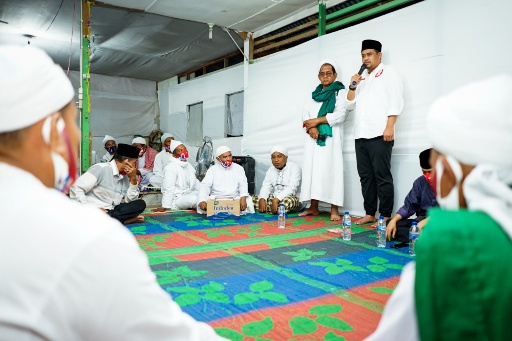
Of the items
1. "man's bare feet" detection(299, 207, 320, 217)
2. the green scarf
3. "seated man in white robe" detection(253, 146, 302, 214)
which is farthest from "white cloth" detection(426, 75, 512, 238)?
"seated man in white robe" detection(253, 146, 302, 214)

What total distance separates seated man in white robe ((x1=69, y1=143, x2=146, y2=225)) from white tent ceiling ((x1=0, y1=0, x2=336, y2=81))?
2.25 m

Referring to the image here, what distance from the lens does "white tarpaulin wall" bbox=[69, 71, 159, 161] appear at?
9.30 m

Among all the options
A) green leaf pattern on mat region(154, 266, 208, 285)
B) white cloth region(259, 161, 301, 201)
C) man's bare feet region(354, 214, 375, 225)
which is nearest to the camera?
green leaf pattern on mat region(154, 266, 208, 285)

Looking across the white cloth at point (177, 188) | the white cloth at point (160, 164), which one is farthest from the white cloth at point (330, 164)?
the white cloth at point (160, 164)

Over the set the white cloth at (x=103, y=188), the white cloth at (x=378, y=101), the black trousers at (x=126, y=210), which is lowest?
the black trousers at (x=126, y=210)

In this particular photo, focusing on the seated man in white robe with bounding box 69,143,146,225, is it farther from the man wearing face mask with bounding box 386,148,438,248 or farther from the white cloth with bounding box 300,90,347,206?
the man wearing face mask with bounding box 386,148,438,248

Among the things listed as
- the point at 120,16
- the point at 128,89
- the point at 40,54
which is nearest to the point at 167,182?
the point at 120,16

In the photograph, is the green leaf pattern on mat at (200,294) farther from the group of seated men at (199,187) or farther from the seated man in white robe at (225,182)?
the seated man in white robe at (225,182)

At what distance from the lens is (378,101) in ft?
12.6

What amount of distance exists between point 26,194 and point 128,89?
31.9 feet

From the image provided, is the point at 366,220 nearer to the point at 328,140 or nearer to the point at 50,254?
the point at 328,140

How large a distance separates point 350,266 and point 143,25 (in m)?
4.82

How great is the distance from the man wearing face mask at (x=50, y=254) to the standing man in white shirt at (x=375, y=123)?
3.45 meters

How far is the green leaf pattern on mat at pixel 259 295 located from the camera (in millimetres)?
1901
